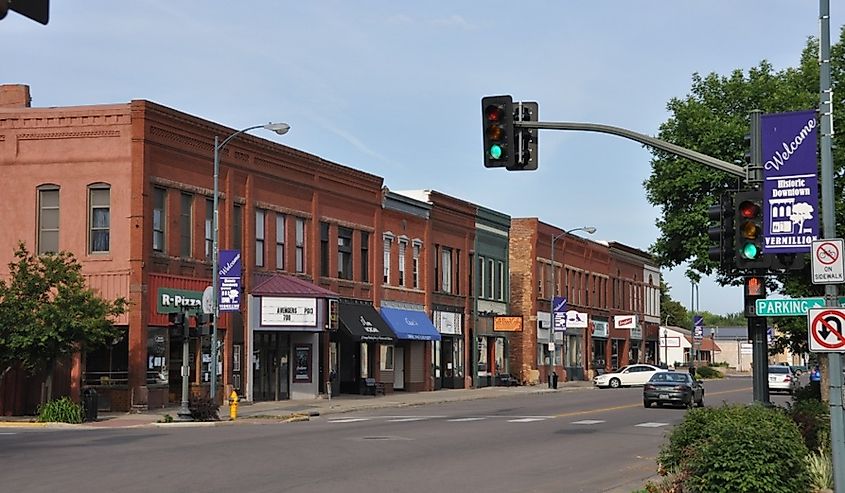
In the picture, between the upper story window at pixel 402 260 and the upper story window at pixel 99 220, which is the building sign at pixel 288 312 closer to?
the upper story window at pixel 99 220

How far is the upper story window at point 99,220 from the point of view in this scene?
3800 centimetres

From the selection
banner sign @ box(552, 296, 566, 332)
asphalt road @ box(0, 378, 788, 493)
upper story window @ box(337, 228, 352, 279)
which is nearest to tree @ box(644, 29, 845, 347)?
asphalt road @ box(0, 378, 788, 493)

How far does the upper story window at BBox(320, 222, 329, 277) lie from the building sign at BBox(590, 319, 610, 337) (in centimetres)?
3824

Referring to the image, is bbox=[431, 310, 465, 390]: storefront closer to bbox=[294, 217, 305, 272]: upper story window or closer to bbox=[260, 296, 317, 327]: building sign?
bbox=[294, 217, 305, 272]: upper story window

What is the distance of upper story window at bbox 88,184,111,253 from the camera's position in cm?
3800

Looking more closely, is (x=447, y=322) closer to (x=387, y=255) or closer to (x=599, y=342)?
(x=387, y=255)

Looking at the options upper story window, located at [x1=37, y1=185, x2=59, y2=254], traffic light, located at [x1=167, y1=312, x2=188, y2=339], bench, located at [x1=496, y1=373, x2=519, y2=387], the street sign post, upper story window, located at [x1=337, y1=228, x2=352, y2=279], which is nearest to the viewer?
the street sign post

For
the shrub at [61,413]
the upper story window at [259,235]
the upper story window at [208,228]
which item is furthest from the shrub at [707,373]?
the shrub at [61,413]

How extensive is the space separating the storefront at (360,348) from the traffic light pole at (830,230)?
115 feet

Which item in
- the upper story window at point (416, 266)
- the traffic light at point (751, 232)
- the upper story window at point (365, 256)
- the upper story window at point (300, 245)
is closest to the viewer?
the traffic light at point (751, 232)

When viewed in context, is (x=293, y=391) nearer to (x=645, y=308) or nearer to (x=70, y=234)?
(x=70, y=234)

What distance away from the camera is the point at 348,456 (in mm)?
22047

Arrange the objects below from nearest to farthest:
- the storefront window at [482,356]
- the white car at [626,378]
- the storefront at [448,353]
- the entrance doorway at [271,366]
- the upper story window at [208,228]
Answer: the upper story window at [208,228] < the entrance doorway at [271,366] < the storefront at [448,353] < the storefront window at [482,356] < the white car at [626,378]

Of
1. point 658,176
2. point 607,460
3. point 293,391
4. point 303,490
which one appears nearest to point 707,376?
point 293,391
